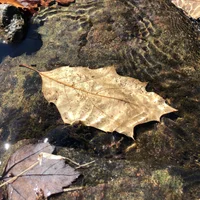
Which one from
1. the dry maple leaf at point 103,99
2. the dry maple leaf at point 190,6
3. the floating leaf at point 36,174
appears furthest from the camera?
the dry maple leaf at point 190,6

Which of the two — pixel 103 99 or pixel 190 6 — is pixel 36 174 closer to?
pixel 103 99

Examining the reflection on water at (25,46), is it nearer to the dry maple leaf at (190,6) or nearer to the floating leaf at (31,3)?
the floating leaf at (31,3)

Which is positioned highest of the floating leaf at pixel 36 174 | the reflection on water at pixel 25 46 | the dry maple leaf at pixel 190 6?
the dry maple leaf at pixel 190 6

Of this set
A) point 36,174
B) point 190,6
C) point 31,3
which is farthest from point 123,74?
point 31,3

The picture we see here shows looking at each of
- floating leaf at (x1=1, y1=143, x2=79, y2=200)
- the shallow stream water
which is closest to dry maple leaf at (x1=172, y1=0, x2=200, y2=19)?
the shallow stream water

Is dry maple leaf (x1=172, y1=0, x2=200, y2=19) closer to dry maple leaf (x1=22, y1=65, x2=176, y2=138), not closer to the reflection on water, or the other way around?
dry maple leaf (x1=22, y1=65, x2=176, y2=138)

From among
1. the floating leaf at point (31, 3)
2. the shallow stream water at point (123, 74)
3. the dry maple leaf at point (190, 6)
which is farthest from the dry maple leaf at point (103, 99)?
the dry maple leaf at point (190, 6)

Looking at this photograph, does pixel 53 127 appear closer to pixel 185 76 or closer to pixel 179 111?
pixel 179 111
